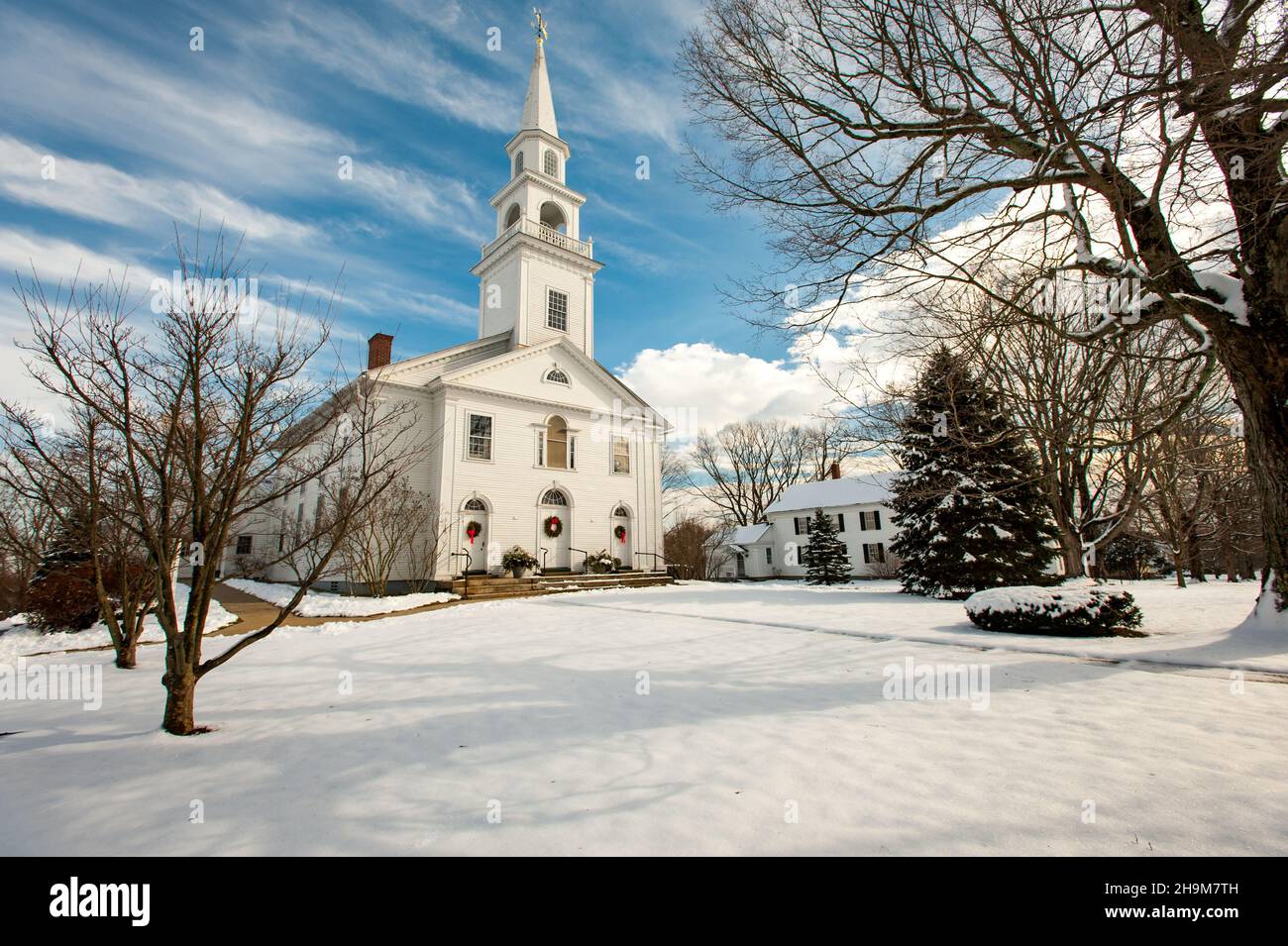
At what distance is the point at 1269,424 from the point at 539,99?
2607 cm

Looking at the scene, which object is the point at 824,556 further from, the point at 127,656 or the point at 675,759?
the point at 127,656

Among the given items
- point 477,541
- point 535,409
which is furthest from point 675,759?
point 535,409

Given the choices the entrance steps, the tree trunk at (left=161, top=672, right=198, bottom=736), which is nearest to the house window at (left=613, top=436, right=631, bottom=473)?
the entrance steps

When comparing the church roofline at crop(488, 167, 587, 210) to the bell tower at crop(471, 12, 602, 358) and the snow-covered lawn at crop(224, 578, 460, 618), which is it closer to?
the bell tower at crop(471, 12, 602, 358)

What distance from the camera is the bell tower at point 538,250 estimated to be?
2292cm

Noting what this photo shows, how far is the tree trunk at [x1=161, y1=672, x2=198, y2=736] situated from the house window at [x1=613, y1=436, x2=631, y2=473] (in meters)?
19.4

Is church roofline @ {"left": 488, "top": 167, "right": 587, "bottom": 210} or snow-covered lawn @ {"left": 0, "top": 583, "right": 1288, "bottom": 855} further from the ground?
church roofline @ {"left": 488, "top": 167, "right": 587, "bottom": 210}

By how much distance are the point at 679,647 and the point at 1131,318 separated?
22.4 feet

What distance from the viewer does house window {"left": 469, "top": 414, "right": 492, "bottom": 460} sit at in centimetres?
2023

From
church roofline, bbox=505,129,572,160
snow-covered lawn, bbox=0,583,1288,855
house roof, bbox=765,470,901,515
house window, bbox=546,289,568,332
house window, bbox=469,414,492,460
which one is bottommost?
snow-covered lawn, bbox=0,583,1288,855

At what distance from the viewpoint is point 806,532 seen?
38.9 m

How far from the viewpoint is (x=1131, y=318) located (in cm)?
660

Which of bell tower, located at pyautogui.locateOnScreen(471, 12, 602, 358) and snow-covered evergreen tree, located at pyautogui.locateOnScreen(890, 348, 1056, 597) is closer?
snow-covered evergreen tree, located at pyautogui.locateOnScreen(890, 348, 1056, 597)

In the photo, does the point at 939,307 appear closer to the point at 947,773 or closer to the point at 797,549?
the point at 947,773
